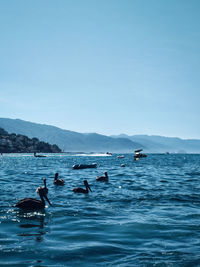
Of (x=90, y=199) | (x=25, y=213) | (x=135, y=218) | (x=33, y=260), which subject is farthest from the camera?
(x=90, y=199)

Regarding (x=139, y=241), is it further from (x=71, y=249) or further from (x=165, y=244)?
(x=71, y=249)

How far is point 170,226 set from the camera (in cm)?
1173

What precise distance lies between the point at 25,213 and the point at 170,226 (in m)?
7.74

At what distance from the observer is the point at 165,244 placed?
9.43m

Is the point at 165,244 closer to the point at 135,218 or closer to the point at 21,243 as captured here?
the point at 135,218

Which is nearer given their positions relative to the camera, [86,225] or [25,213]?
[86,225]

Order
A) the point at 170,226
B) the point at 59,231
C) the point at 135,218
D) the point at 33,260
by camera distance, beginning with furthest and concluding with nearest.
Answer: the point at 135,218, the point at 170,226, the point at 59,231, the point at 33,260

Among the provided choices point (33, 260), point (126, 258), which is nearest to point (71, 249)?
point (33, 260)

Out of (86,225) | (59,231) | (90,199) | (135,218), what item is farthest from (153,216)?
(90,199)

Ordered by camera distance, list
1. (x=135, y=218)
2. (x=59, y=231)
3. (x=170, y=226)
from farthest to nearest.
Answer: (x=135, y=218), (x=170, y=226), (x=59, y=231)

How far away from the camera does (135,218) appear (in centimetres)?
1299

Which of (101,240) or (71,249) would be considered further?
(101,240)

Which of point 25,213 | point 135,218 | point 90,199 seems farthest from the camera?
point 90,199

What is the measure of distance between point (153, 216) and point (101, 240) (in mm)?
4523
